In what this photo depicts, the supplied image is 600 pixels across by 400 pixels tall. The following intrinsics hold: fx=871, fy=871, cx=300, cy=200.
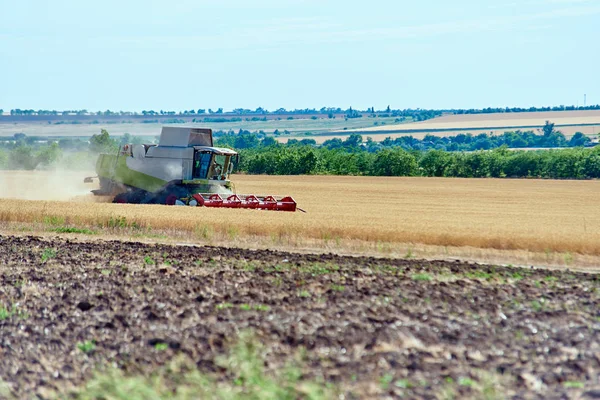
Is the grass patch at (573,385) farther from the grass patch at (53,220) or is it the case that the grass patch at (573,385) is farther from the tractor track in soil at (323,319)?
the grass patch at (53,220)

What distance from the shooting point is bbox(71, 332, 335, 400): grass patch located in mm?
8586

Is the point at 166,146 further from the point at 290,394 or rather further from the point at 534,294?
the point at 290,394

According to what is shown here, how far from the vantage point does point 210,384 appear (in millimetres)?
8977

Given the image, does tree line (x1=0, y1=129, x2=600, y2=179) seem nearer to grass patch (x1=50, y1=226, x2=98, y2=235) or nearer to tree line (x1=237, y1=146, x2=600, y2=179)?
tree line (x1=237, y1=146, x2=600, y2=179)

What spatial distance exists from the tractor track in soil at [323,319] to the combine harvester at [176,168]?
42.7 ft

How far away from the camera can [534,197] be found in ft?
133

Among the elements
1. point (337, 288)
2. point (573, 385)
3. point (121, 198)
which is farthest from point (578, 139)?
point (573, 385)

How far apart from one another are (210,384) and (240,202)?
19.9 meters

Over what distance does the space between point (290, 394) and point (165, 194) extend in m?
23.4

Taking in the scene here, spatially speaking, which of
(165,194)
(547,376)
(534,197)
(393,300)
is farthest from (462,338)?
(534,197)

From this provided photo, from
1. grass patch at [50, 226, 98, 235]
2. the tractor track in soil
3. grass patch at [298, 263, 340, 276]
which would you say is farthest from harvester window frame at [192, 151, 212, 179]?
grass patch at [298, 263, 340, 276]

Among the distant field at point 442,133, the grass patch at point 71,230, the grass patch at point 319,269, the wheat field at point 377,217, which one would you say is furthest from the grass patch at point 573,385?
the distant field at point 442,133

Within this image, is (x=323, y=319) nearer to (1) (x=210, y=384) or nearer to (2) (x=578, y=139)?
(1) (x=210, y=384)

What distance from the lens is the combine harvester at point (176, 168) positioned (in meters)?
31.2
